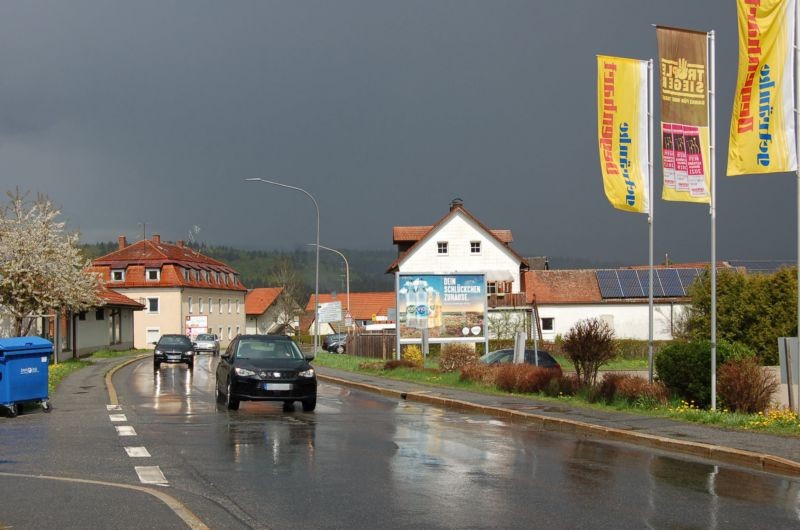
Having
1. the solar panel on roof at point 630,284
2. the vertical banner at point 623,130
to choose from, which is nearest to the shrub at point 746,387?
the vertical banner at point 623,130

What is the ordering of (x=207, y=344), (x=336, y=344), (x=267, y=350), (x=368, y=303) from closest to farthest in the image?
1. (x=267, y=350)
2. (x=207, y=344)
3. (x=336, y=344)
4. (x=368, y=303)

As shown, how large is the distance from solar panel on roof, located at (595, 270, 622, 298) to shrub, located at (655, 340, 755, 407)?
51.1 metres

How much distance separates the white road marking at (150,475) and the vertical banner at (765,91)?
10774 mm

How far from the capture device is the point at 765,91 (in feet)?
50.3

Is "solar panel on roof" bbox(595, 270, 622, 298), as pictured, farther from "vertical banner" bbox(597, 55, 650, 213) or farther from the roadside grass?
"vertical banner" bbox(597, 55, 650, 213)

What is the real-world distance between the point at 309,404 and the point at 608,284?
53.2 meters

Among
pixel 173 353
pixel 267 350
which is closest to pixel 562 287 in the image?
pixel 173 353

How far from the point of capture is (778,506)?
8477mm

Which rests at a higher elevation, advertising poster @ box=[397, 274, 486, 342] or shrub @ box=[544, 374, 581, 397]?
advertising poster @ box=[397, 274, 486, 342]

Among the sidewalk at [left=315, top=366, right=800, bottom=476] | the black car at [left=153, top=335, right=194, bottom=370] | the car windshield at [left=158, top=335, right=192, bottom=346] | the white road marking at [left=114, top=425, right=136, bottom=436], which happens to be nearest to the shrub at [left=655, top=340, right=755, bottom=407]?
the sidewalk at [left=315, top=366, right=800, bottom=476]

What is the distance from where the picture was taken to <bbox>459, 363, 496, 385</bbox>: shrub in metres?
24.6

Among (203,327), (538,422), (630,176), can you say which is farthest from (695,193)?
(203,327)

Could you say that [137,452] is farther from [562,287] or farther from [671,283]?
[562,287]

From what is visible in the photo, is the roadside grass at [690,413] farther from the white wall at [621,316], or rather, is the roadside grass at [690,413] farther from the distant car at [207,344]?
the white wall at [621,316]
